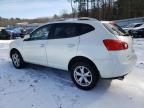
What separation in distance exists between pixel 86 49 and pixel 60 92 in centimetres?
120

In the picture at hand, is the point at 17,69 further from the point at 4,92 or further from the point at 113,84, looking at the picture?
the point at 113,84

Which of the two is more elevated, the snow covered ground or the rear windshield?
the rear windshield


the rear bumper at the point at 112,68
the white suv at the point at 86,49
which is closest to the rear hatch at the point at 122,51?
the white suv at the point at 86,49

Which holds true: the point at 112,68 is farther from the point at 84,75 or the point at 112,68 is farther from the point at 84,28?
the point at 84,28

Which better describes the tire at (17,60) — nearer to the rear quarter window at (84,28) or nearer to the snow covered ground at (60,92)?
the snow covered ground at (60,92)

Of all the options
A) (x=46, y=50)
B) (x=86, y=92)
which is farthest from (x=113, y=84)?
(x=46, y=50)

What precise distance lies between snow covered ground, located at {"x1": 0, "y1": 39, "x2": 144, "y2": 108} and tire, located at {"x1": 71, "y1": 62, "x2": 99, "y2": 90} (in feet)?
0.49

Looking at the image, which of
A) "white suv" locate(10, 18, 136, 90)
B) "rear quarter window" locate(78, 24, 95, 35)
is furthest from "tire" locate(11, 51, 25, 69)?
"rear quarter window" locate(78, 24, 95, 35)

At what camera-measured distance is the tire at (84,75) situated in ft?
17.8

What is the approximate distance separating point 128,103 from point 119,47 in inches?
48.2

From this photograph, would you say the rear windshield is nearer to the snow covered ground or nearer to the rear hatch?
the rear hatch

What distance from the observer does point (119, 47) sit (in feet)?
17.0

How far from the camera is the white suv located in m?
5.18

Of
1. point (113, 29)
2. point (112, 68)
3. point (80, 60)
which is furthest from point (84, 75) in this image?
point (113, 29)
